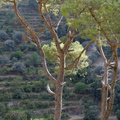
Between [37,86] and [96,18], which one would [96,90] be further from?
[96,18]

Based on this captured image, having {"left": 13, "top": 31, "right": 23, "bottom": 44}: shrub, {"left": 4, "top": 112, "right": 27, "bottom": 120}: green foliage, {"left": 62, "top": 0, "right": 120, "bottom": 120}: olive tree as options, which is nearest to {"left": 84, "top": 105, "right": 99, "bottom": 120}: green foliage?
{"left": 4, "top": 112, "right": 27, "bottom": 120}: green foliage

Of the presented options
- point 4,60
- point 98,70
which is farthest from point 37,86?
point 98,70

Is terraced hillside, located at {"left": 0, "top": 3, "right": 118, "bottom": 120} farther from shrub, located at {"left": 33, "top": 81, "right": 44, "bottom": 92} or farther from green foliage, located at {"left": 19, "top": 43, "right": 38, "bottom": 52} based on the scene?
green foliage, located at {"left": 19, "top": 43, "right": 38, "bottom": 52}

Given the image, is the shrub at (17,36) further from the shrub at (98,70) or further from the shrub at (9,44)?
the shrub at (98,70)

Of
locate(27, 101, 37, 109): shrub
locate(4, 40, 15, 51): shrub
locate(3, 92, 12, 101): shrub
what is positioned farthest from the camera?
locate(4, 40, 15, 51): shrub

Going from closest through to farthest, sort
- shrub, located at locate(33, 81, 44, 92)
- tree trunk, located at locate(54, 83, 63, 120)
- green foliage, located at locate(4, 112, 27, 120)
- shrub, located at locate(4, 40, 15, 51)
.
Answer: tree trunk, located at locate(54, 83, 63, 120)
green foliage, located at locate(4, 112, 27, 120)
shrub, located at locate(33, 81, 44, 92)
shrub, located at locate(4, 40, 15, 51)

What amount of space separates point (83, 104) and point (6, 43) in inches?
388

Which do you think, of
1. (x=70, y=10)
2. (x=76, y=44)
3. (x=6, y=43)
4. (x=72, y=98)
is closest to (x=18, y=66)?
(x=6, y=43)

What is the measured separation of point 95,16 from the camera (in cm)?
Answer: 470

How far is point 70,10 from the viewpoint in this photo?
4.73 m

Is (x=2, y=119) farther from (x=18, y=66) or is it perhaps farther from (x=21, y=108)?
(x=18, y=66)

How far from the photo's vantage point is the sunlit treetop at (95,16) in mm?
4320

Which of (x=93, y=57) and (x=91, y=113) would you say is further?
(x=93, y=57)

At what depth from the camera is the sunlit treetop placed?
4.32m
